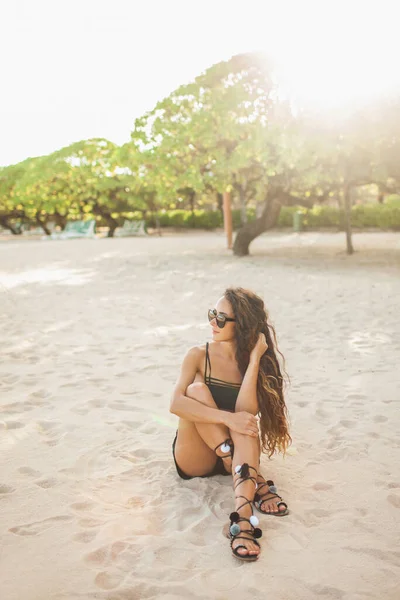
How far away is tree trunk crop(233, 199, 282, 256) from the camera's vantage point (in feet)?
61.2

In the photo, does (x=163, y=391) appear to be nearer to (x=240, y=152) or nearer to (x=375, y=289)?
(x=375, y=289)

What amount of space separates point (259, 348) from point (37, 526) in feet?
5.07

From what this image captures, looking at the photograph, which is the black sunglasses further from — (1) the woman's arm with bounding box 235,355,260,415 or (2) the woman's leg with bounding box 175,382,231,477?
(2) the woman's leg with bounding box 175,382,231,477

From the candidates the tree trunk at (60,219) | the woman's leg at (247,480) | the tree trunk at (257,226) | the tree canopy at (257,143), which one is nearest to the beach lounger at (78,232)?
the tree trunk at (60,219)

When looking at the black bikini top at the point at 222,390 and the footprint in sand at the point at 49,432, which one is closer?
the black bikini top at the point at 222,390

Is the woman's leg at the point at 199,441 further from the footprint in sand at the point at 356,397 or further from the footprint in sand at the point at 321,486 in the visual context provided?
the footprint in sand at the point at 356,397

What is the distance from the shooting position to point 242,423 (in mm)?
3146

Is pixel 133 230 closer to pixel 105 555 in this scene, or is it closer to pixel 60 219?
pixel 60 219

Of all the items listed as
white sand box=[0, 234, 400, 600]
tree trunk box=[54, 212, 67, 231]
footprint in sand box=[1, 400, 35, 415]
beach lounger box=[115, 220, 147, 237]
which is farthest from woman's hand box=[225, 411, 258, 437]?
tree trunk box=[54, 212, 67, 231]

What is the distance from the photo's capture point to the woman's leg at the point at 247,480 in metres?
2.79

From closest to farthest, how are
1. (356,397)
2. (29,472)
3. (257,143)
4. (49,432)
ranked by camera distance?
(29,472), (49,432), (356,397), (257,143)

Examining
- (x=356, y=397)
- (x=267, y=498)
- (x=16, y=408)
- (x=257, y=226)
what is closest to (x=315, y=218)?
(x=257, y=226)

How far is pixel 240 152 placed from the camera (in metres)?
15.9

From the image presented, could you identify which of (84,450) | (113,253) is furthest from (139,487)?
(113,253)
